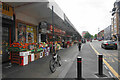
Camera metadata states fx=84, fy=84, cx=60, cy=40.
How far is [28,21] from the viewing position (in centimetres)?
827

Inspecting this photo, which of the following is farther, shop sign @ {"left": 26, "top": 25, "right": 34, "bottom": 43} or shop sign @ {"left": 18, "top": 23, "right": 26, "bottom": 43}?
shop sign @ {"left": 26, "top": 25, "right": 34, "bottom": 43}

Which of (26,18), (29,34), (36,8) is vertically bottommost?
(29,34)

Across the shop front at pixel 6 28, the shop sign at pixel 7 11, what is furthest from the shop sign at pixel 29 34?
the shop sign at pixel 7 11

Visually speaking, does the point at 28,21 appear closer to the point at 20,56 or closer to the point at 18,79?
the point at 20,56

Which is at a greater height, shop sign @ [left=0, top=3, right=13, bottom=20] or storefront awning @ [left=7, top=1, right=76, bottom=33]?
storefront awning @ [left=7, top=1, right=76, bottom=33]

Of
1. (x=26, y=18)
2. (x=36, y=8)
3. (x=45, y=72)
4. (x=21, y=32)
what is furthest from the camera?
(x=26, y=18)

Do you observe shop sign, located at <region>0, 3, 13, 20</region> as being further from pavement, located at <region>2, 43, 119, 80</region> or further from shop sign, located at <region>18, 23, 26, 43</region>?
pavement, located at <region>2, 43, 119, 80</region>

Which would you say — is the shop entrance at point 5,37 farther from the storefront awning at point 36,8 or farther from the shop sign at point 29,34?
the shop sign at point 29,34

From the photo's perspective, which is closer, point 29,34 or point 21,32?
point 21,32

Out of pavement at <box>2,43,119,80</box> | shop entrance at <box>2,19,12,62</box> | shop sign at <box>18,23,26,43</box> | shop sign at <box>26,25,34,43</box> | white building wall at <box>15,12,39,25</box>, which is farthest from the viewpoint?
shop sign at <box>26,25,34,43</box>

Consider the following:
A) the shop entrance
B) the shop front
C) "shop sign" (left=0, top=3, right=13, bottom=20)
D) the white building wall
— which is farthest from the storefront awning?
the shop entrance

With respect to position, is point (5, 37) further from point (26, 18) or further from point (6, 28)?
point (26, 18)

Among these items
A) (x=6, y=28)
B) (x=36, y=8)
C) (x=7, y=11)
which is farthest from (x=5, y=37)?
(x=36, y=8)

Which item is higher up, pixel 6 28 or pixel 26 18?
pixel 26 18
